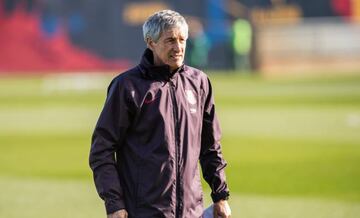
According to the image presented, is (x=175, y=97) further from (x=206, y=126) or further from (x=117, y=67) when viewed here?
(x=117, y=67)

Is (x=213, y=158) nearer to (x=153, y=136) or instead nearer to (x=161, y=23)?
(x=153, y=136)

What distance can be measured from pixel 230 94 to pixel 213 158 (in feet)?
76.6

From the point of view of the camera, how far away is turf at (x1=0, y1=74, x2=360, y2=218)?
1148cm

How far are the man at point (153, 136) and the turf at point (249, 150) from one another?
14.6 ft

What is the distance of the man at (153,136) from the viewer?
605cm

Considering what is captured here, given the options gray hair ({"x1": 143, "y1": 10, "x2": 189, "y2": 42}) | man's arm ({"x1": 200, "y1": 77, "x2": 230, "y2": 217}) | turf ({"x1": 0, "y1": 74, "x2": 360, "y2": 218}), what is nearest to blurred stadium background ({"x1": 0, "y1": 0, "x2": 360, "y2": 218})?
turf ({"x1": 0, "y1": 74, "x2": 360, "y2": 218})

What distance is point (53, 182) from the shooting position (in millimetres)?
13023

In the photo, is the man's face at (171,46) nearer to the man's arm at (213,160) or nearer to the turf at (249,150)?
the man's arm at (213,160)

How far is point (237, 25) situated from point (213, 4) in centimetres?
159

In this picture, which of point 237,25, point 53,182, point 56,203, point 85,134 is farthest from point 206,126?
point 237,25

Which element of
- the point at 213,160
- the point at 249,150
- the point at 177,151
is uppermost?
the point at 177,151

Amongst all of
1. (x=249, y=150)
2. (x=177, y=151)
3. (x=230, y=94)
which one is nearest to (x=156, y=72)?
(x=177, y=151)

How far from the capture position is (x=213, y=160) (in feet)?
21.2

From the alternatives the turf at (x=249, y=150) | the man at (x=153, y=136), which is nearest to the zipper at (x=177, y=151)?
the man at (x=153, y=136)
